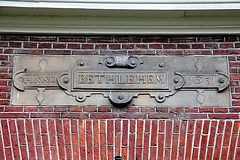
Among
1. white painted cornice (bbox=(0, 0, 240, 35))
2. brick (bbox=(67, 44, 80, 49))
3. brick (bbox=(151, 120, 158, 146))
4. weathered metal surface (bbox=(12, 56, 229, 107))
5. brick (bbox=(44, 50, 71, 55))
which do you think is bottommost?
brick (bbox=(151, 120, 158, 146))

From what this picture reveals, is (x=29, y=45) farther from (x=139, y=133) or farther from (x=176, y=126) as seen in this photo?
(x=176, y=126)

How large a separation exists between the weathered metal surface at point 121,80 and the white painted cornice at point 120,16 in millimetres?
328

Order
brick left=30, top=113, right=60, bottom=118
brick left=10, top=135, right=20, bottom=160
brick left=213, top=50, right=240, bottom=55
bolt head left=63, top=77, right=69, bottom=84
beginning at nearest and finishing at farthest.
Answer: brick left=10, top=135, right=20, bottom=160, brick left=30, top=113, right=60, bottom=118, bolt head left=63, top=77, right=69, bottom=84, brick left=213, top=50, right=240, bottom=55

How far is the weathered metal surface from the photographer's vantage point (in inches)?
135

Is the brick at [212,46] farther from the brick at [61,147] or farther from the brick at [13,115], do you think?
the brick at [13,115]

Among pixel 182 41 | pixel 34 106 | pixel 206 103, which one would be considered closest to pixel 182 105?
pixel 206 103

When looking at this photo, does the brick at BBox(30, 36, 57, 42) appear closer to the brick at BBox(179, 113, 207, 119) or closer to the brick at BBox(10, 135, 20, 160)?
the brick at BBox(10, 135, 20, 160)

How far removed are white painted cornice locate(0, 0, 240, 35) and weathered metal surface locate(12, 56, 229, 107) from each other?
1.08 ft

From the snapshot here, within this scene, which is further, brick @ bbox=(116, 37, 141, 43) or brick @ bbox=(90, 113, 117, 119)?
brick @ bbox=(116, 37, 141, 43)

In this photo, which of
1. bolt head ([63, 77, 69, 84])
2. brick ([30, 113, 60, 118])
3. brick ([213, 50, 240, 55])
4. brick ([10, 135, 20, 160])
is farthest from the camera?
brick ([213, 50, 240, 55])

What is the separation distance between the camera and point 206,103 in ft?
11.2

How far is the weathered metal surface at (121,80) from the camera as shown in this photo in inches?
135

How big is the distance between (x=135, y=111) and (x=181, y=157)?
2.15 feet

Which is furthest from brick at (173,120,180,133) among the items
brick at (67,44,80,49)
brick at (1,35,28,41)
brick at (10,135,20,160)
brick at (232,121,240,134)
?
brick at (1,35,28,41)
